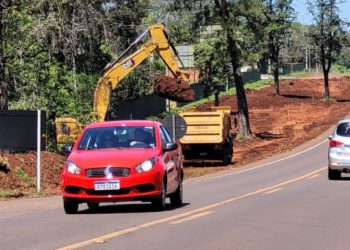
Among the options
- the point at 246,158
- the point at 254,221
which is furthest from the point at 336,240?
the point at 246,158

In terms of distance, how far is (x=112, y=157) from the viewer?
1366 centimetres

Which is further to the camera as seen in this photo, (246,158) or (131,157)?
(246,158)

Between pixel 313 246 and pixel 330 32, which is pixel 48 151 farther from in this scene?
pixel 330 32

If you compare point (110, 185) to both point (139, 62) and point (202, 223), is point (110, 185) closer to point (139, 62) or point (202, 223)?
point (202, 223)

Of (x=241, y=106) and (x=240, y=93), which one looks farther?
(x=241, y=106)

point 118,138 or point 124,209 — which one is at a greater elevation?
point 118,138

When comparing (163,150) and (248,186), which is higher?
(163,150)

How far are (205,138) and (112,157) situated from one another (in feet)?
69.7

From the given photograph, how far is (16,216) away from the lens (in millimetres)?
14594

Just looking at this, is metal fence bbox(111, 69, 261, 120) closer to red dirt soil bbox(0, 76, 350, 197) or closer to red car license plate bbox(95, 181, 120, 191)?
red dirt soil bbox(0, 76, 350, 197)

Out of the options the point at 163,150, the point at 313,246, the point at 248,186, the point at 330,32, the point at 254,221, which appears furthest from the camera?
the point at 330,32

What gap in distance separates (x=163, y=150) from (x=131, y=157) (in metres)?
0.85

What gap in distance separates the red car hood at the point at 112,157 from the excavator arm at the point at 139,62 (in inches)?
741

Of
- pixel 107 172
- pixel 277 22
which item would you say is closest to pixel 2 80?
pixel 107 172
